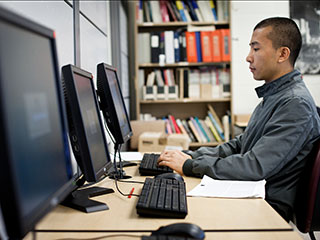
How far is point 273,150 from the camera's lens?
4.66ft

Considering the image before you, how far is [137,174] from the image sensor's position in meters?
1.60

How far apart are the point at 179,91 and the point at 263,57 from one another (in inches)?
90.7

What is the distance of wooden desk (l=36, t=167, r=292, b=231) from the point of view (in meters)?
0.93

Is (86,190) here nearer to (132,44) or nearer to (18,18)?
A: (18,18)

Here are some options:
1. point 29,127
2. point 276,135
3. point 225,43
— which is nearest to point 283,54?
point 276,135

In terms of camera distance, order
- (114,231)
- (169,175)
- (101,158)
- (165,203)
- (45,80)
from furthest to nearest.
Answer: (169,175), (101,158), (165,203), (114,231), (45,80)

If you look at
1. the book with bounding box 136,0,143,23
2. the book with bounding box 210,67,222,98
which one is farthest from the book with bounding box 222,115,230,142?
the book with bounding box 136,0,143,23

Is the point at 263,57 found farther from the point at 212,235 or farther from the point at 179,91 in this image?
the point at 179,91

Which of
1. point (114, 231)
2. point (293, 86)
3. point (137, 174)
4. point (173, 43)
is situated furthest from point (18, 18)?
point (173, 43)

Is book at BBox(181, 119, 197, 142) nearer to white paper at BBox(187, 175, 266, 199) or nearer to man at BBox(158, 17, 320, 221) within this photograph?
man at BBox(158, 17, 320, 221)

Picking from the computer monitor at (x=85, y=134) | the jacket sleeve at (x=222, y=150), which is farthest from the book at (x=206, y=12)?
the computer monitor at (x=85, y=134)

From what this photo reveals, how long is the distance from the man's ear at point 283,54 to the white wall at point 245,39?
264cm

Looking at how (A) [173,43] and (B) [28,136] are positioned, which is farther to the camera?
(A) [173,43]

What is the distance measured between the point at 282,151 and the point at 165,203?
2.09 feet
